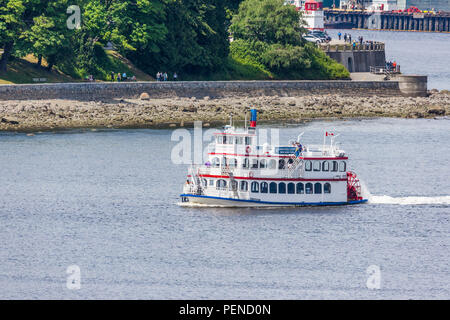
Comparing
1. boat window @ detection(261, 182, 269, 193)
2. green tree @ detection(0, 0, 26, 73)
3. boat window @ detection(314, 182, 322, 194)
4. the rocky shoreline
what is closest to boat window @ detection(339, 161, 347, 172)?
boat window @ detection(314, 182, 322, 194)

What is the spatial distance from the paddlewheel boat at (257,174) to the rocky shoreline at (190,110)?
3192 cm

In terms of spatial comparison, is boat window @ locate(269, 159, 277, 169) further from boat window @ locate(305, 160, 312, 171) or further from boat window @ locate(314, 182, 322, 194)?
boat window @ locate(314, 182, 322, 194)

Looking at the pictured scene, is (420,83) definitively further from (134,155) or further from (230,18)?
(134,155)

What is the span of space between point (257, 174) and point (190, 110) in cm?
3978

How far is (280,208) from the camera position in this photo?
206 ft

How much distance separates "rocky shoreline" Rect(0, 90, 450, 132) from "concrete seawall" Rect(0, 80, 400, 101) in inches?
33.6

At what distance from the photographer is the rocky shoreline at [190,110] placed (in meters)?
92.4

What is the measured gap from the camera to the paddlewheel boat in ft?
203

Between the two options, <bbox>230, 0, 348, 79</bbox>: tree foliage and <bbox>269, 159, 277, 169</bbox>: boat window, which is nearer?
<bbox>269, 159, 277, 169</bbox>: boat window

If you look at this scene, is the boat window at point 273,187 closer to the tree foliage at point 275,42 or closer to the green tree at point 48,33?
the green tree at point 48,33

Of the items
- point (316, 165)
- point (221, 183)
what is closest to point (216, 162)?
point (221, 183)

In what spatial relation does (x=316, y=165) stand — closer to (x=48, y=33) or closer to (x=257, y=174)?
(x=257, y=174)

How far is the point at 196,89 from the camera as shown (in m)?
106

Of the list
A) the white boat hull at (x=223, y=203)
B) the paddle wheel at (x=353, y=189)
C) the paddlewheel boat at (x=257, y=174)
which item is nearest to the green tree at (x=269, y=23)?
the paddle wheel at (x=353, y=189)
